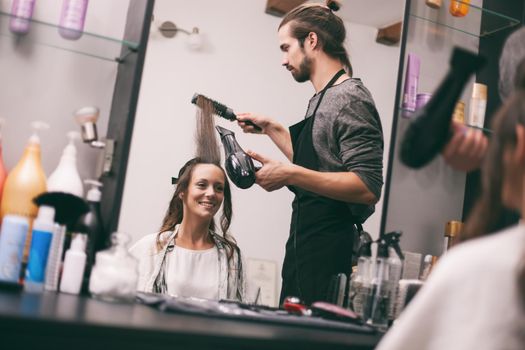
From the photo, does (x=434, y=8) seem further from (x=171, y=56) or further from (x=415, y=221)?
(x=171, y=56)

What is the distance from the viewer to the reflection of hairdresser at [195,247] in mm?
1961

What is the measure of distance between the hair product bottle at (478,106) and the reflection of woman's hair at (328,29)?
1.62ft

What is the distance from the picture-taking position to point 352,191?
2143 millimetres

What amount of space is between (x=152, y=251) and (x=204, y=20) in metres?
0.75

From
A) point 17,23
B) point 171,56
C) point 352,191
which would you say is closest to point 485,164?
point 352,191

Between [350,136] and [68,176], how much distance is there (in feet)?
2.97

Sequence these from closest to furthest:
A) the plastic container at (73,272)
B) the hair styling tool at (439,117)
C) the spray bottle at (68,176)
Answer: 1. the hair styling tool at (439,117)
2. the plastic container at (73,272)
3. the spray bottle at (68,176)

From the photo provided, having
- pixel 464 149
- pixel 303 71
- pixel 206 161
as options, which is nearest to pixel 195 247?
pixel 206 161

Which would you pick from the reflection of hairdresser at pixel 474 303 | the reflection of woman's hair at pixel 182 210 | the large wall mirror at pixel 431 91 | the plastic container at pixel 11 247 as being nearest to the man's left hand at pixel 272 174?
the reflection of woman's hair at pixel 182 210

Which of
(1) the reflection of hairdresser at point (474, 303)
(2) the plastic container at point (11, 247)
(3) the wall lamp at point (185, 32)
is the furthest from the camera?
(3) the wall lamp at point (185, 32)

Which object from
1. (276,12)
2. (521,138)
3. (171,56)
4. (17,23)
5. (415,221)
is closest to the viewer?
(521,138)

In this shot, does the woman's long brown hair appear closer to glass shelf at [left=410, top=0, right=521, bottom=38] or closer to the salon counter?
the salon counter

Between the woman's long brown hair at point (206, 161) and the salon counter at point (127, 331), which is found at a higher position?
the woman's long brown hair at point (206, 161)

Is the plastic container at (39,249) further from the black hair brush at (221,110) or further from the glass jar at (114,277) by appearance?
the black hair brush at (221,110)
